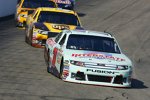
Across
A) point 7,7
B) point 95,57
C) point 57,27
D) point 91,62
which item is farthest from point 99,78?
point 7,7

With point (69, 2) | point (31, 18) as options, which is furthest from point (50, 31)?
point (69, 2)

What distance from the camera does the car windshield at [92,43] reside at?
1490 cm

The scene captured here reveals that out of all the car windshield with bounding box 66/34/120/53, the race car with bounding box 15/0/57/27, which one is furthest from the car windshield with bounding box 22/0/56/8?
the car windshield with bounding box 66/34/120/53

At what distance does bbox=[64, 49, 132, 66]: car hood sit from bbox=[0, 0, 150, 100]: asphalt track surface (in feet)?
2.18

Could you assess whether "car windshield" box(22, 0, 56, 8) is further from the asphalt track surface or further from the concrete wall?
the concrete wall

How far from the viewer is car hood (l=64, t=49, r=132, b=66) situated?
13836 millimetres

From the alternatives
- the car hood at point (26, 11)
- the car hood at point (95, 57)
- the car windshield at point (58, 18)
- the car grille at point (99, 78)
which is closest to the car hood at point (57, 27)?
the car windshield at point (58, 18)

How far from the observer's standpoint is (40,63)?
683 inches

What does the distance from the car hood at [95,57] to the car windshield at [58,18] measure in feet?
23.7

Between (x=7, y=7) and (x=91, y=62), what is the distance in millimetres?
20076

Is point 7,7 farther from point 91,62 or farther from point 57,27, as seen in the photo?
point 91,62

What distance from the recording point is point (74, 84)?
13.6 metres

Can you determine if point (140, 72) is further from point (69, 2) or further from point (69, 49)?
point (69, 2)

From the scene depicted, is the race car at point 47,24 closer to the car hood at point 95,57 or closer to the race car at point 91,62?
the race car at point 91,62
